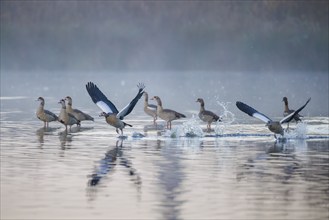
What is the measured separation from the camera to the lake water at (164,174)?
62.2 ft

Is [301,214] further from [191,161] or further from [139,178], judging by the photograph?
[191,161]

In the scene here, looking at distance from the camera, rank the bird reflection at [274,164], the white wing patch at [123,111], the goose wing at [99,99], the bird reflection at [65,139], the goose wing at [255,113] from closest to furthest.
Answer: the bird reflection at [274,164]
the bird reflection at [65,139]
the white wing patch at [123,111]
the goose wing at [255,113]
the goose wing at [99,99]

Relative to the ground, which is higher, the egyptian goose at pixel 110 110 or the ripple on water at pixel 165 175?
the egyptian goose at pixel 110 110

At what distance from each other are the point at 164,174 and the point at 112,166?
1.75 m

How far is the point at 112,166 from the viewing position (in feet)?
79.8

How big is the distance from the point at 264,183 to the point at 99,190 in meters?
3.24

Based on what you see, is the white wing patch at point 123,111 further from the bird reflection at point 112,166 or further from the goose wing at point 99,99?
the bird reflection at point 112,166

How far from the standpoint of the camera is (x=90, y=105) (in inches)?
2009

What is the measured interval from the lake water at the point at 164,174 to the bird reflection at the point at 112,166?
0.07 feet

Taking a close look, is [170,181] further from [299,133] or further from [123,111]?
[299,133]

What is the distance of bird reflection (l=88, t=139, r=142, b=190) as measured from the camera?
22.1 m

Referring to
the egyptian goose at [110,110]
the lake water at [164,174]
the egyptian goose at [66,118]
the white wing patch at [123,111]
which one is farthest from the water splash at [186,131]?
the egyptian goose at [66,118]

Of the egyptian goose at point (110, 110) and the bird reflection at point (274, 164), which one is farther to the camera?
the egyptian goose at point (110, 110)

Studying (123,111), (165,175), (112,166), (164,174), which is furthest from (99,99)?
(165,175)
